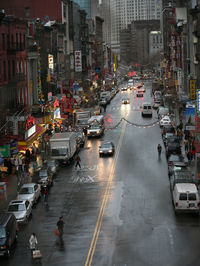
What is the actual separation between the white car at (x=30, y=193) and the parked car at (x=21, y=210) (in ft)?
7.52

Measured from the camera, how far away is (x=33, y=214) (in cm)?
3462

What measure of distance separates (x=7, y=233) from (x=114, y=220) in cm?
783

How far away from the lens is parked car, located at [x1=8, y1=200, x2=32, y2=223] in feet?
105

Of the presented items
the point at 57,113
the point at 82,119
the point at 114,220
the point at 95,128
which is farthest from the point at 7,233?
the point at 82,119

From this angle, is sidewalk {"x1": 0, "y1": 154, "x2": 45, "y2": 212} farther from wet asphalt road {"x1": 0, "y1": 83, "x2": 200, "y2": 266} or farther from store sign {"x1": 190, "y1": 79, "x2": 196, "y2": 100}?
store sign {"x1": 190, "y1": 79, "x2": 196, "y2": 100}

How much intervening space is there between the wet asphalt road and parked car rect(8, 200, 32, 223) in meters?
0.55

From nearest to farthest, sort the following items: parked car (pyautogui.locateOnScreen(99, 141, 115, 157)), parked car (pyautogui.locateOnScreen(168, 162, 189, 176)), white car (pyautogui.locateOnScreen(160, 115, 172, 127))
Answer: parked car (pyautogui.locateOnScreen(168, 162, 189, 176))
parked car (pyautogui.locateOnScreen(99, 141, 115, 157))
white car (pyautogui.locateOnScreen(160, 115, 172, 127))

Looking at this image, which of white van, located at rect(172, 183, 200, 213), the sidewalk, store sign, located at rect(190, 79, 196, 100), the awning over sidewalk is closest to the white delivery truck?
the awning over sidewalk

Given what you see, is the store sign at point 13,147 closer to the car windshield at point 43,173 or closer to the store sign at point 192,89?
the car windshield at point 43,173

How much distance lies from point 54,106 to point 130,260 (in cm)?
4963

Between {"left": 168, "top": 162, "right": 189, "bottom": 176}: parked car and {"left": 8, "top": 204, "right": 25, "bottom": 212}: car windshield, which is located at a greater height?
{"left": 168, "top": 162, "right": 189, "bottom": 176}: parked car

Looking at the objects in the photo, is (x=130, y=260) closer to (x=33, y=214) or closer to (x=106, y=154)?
(x=33, y=214)

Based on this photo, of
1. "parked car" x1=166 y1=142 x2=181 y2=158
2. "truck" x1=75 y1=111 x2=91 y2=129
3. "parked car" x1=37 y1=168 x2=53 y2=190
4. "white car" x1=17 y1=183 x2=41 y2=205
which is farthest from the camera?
"truck" x1=75 y1=111 x2=91 y2=129

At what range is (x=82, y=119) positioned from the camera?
247ft
